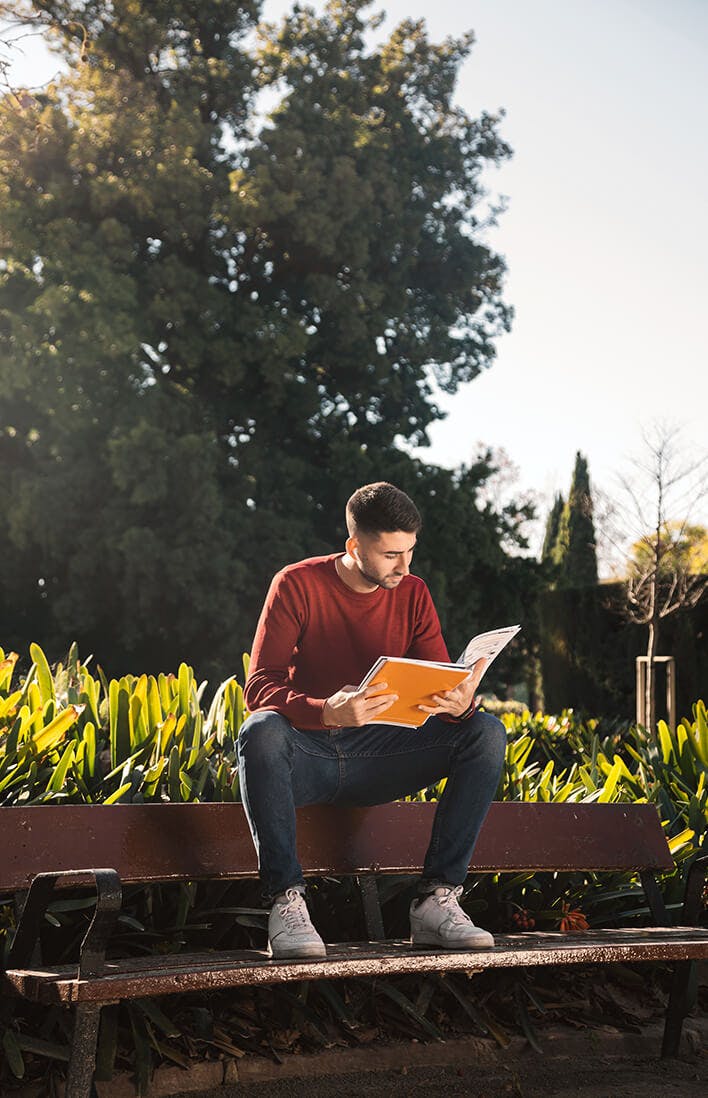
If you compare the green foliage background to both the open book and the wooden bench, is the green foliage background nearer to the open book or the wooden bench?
the wooden bench

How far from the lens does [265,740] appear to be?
2.99 m

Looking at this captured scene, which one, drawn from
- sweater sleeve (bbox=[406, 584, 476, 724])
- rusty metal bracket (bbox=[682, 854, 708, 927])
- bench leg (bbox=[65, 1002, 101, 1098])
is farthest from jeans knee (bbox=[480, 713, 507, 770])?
bench leg (bbox=[65, 1002, 101, 1098])

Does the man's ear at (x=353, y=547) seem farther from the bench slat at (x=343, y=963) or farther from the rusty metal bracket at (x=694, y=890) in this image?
the rusty metal bracket at (x=694, y=890)

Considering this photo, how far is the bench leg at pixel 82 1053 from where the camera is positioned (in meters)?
2.58

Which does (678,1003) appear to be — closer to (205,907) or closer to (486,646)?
(486,646)

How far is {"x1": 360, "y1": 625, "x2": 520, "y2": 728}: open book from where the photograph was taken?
2.95 metres

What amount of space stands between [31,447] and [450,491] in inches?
302

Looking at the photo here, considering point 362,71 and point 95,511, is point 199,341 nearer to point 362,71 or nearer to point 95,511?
point 95,511

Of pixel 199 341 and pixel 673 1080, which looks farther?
pixel 199 341

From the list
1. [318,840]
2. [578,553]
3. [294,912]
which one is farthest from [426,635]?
[578,553]

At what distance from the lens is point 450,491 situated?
72.7ft

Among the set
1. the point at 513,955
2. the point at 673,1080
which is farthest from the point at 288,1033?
the point at 673,1080

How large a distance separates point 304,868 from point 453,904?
42 cm

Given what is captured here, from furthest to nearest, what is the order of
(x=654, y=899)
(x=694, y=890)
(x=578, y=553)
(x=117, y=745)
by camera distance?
(x=578, y=553) < (x=117, y=745) < (x=654, y=899) < (x=694, y=890)
